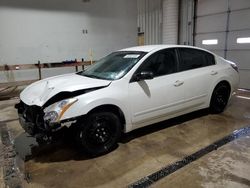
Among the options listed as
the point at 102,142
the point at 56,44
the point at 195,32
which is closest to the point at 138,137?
the point at 102,142

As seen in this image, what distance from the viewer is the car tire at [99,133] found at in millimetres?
2650

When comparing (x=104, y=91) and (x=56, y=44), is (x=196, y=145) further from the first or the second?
(x=56, y=44)

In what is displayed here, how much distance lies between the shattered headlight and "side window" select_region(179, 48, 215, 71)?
192cm

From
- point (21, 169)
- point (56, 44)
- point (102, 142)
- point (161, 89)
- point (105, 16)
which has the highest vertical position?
point (105, 16)

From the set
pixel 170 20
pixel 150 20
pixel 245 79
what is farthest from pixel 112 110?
pixel 150 20

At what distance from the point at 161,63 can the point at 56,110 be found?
5.71ft

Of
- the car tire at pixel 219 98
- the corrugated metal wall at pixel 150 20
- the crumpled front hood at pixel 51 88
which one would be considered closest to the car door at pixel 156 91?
the crumpled front hood at pixel 51 88

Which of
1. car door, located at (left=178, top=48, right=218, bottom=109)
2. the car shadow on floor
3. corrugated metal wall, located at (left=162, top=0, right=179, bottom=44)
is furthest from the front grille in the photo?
corrugated metal wall, located at (left=162, top=0, right=179, bottom=44)

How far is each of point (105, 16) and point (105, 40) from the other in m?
0.95

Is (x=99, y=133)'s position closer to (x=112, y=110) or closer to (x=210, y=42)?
(x=112, y=110)

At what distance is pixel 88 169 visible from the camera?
8.36 ft

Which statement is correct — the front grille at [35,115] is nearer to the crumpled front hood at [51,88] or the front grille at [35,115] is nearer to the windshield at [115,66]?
the crumpled front hood at [51,88]

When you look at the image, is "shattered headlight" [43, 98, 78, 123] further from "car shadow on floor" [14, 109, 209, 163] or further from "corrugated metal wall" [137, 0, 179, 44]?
"corrugated metal wall" [137, 0, 179, 44]

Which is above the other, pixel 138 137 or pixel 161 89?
pixel 161 89
